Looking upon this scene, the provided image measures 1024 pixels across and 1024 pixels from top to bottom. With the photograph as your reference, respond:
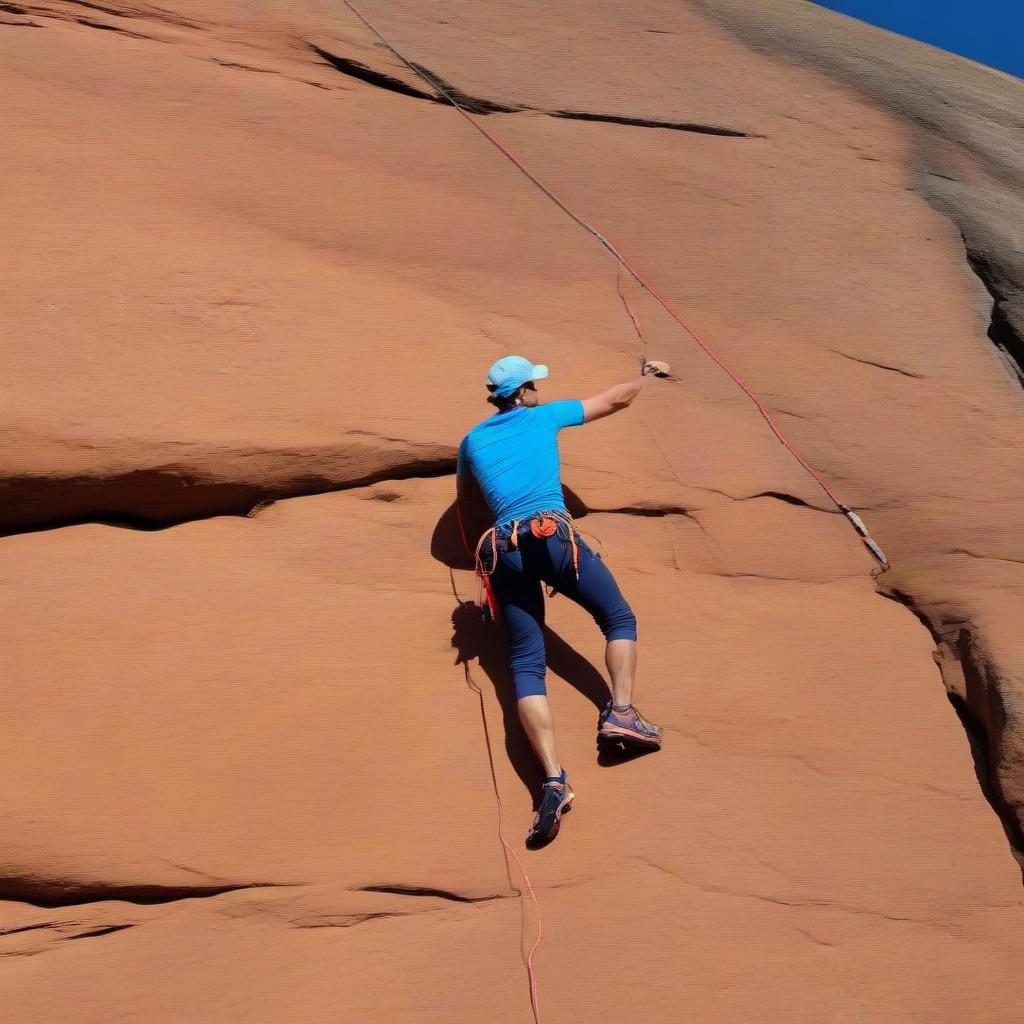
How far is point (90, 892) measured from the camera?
2.83 metres

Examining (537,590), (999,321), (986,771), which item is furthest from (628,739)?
(999,321)

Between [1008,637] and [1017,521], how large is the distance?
22.7 inches

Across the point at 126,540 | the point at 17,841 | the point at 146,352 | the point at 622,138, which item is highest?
the point at 622,138

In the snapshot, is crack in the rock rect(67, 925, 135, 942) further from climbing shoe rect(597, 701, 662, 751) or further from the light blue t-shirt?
the light blue t-shirt

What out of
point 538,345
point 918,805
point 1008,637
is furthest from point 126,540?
point 1008,637

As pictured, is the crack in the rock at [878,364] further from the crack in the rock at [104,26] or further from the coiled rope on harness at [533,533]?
the crack in the rock at [104,26]

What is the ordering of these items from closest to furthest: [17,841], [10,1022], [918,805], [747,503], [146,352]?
[10,1022] → [17,841] → [918,805] → [146,352] → [747,503]

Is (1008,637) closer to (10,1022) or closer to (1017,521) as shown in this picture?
(1017,521)

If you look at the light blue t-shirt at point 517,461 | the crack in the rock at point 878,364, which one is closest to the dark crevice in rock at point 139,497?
the light blue t-shirt at point 517,461

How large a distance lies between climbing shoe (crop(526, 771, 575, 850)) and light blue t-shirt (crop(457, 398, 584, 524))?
0.81m

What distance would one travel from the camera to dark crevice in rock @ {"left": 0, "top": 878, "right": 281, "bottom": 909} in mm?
2811

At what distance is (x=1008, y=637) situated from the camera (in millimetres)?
Result: 3574

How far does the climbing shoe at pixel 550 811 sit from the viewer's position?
2953 millimetres

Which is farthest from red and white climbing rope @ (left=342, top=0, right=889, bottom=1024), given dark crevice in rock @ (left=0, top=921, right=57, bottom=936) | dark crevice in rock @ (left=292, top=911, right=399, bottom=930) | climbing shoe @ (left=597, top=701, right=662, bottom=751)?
dark crevice in rock @ (left=0, top=921, right=57, bottom=936)
